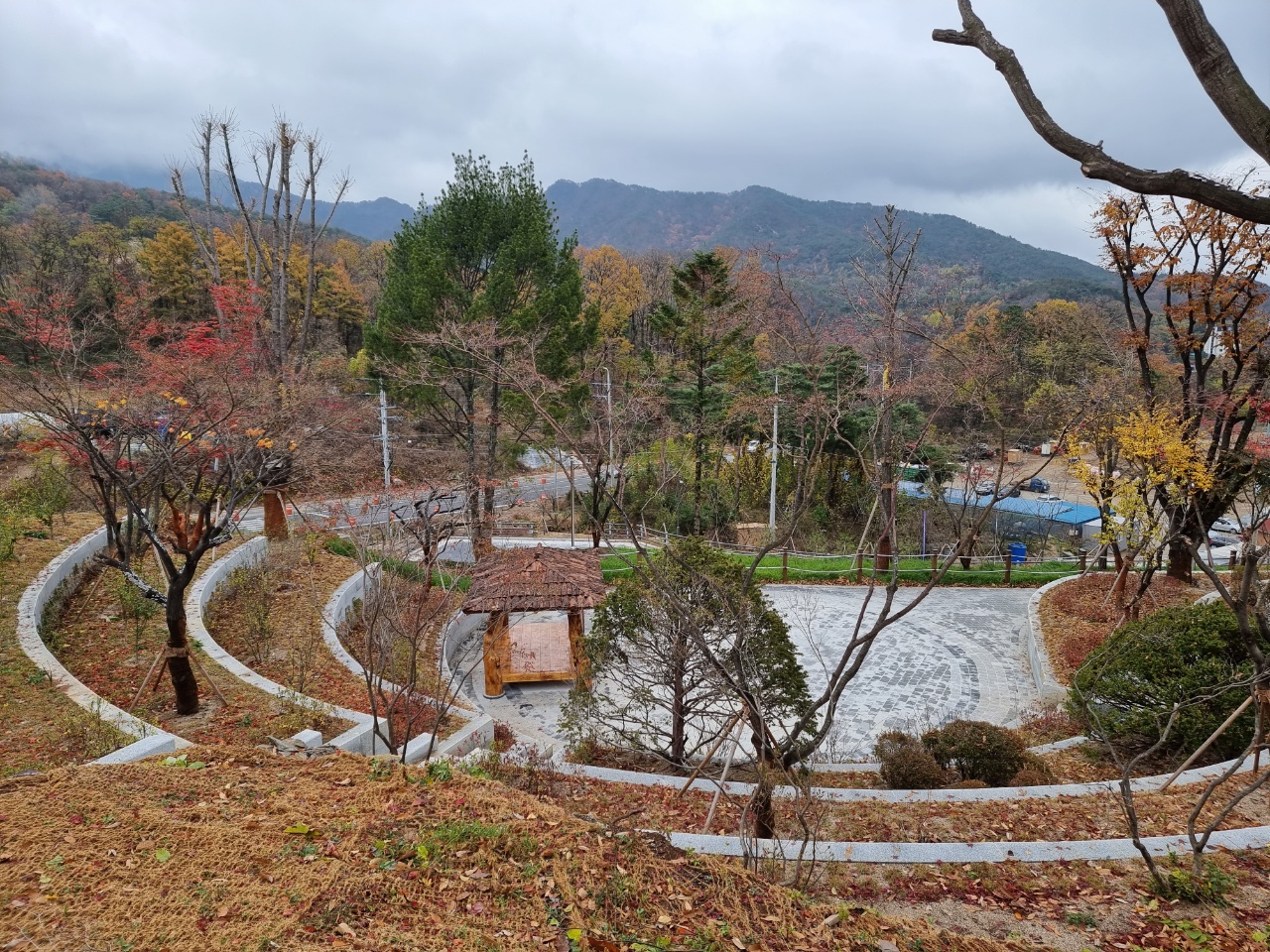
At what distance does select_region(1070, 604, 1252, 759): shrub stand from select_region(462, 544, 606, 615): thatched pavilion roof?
19.2ft

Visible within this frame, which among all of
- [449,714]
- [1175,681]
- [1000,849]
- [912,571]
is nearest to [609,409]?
[449,714]

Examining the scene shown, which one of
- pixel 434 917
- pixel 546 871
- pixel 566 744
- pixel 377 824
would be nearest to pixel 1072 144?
pixel 546 871

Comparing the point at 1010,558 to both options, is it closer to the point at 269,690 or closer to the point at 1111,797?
the point at 1111,797

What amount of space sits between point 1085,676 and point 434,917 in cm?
719

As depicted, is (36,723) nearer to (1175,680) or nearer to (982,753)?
(982,753)

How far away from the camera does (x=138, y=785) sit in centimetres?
387

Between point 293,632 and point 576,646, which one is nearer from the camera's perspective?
point 576,646

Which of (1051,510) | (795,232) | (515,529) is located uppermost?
(795,232)

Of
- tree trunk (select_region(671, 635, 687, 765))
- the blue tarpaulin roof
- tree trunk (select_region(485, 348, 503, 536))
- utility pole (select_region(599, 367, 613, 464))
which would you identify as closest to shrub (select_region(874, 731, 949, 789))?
tree trunk (select_region(671, 635, 687, 765))

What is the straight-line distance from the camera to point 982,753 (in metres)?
6.25

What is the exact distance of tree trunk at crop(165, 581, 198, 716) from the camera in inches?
227

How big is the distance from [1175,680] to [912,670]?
435 cm

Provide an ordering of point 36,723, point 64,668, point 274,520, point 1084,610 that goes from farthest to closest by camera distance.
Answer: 1. point 274,520
2. point 1084,610
3. point 64,668
4. point 36,723

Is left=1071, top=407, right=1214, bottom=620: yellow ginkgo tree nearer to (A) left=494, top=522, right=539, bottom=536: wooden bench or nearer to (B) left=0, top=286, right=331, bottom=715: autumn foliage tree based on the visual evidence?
(B) left=0, top=286, right=331, bottom=715: autumn foliage tree
